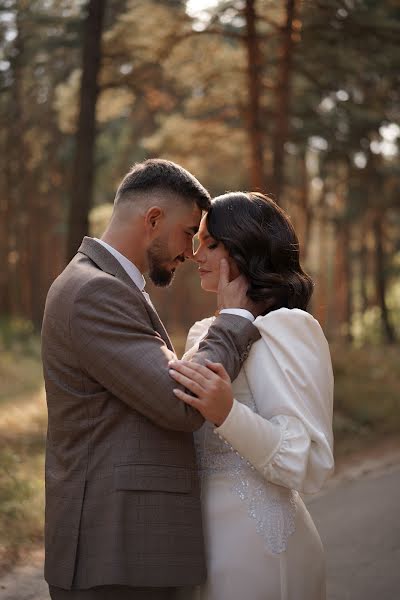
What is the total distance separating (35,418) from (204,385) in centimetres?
918

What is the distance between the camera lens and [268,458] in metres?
3.01

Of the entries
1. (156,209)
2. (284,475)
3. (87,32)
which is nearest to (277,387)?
(284,475)

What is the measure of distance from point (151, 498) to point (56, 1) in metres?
11.2

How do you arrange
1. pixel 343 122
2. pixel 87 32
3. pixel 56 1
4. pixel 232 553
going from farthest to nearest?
pixel 343 122, pixel 56 1, pixel 87 32, pixel 232 553

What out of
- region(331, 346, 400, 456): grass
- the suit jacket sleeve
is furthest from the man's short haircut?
region(331, 346, 400, 456): grass

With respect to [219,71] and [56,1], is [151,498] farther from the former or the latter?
[219,71]

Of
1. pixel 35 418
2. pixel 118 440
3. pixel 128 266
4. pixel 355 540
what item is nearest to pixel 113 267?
pixel 128 266

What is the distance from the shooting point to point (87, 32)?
11.2 metres

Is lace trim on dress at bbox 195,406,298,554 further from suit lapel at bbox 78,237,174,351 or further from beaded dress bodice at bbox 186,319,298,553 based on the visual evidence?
suit lapel at bbox 78,237,174,351

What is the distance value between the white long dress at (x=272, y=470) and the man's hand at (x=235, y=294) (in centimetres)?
18

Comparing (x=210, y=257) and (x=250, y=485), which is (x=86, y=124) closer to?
(x=210, y=257)

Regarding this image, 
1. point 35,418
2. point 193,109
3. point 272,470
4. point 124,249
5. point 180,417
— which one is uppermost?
point 124,249

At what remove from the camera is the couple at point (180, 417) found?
2.90 m

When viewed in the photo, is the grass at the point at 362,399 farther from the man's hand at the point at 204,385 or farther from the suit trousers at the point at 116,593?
the man's hand at the point at 204,385
